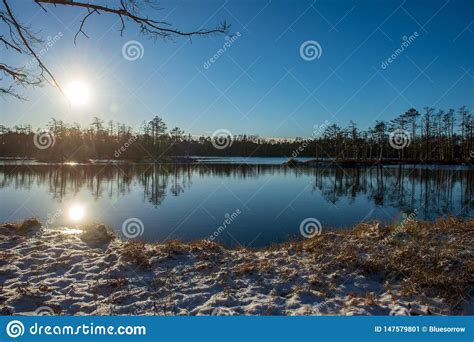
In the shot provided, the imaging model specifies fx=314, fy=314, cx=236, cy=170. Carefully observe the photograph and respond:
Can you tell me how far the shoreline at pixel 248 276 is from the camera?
5.04m

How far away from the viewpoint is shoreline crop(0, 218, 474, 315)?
5.04 meters

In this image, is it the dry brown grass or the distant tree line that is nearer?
the dry brown grass

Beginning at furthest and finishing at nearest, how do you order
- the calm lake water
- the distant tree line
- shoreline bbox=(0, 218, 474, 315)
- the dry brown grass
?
the distant tree line < the calm lake water < the dry brown grass < shoreline bbox=(0, 218, 474, 315)

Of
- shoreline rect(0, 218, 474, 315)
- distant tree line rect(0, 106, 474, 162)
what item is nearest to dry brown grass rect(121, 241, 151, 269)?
shoreline rect(0, 218, 474, 315)

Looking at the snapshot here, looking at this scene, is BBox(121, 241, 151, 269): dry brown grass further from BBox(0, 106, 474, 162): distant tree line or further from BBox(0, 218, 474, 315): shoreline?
BBox(0, 106, 474, 162): distant tree line

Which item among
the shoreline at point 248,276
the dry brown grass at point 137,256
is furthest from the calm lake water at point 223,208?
the dry brown grass at point 137,256

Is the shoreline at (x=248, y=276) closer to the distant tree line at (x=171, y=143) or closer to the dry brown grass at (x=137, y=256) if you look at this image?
the dry brown grass at (x=137, y=256)

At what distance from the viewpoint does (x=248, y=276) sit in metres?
6.44

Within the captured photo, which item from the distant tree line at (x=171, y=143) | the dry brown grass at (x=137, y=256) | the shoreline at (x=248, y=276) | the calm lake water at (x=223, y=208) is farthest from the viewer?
the distant tree line at (x=171, y=143)

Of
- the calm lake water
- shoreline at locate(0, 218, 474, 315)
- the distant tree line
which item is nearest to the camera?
shoreline at locate(0, 218, 474, 315)

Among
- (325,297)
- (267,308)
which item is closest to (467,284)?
(325,297)

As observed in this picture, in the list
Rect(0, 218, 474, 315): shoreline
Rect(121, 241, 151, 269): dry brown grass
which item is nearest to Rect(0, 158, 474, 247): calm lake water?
Rect(0, 218, 474, 315): shoreline

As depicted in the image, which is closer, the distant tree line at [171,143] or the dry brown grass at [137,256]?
the dry brown grass at [137,256]

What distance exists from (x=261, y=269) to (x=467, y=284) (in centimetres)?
369
